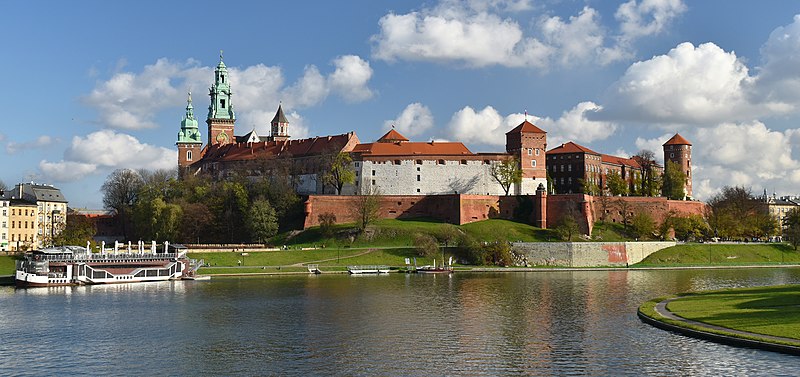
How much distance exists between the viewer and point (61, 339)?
106ft

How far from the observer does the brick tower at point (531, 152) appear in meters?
91.8

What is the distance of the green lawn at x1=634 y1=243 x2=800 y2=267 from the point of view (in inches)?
2940

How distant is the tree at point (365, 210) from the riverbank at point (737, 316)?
4073 centimetres

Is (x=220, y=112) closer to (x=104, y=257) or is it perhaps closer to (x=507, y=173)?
(x=507, y=173)

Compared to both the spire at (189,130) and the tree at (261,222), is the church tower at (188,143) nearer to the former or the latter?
the spire at (189,130)

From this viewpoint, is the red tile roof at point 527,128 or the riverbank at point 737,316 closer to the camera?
the riverbank at point 737,316

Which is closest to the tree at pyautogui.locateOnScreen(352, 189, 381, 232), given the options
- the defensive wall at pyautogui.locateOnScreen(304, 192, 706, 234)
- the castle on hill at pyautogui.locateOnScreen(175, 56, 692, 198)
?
the defensive wall at pyautogui.locateOnScreen(304, 192, 706, 234)

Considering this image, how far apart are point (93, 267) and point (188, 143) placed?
6037 cm

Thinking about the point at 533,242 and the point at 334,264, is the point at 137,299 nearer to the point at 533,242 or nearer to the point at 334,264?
the point at 334,264

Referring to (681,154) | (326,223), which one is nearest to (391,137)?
(326,223)

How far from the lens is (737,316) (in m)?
32.4

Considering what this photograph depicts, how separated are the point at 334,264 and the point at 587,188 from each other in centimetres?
3935

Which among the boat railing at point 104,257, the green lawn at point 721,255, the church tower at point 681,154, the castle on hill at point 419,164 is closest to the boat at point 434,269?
the green lawn at point 721,255

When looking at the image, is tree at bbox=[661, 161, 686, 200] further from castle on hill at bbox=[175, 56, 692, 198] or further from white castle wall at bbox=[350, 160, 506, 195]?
white castle wall at bbox=[350, 160, 506, 195]
